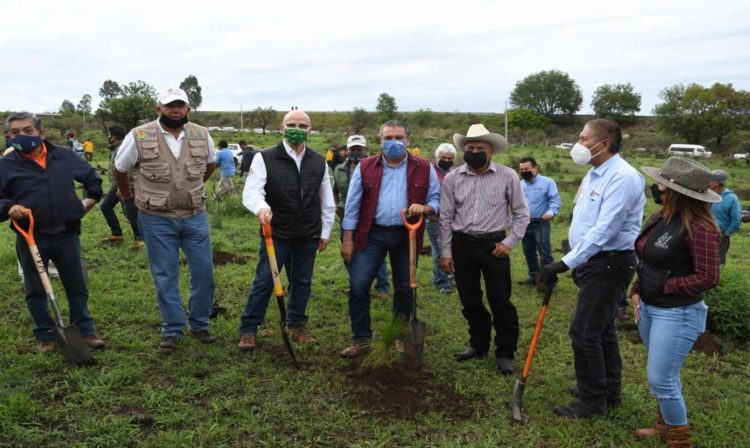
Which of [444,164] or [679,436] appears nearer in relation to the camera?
[679,436]

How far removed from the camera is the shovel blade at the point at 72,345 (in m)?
4.20

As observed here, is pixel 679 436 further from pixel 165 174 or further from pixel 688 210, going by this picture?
pixel 165 174

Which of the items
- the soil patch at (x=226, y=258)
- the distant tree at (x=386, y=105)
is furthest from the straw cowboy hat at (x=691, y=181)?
the distant tree at (x=386, y=105)

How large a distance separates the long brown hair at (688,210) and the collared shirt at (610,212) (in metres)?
0.17

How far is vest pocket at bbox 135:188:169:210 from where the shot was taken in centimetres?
448

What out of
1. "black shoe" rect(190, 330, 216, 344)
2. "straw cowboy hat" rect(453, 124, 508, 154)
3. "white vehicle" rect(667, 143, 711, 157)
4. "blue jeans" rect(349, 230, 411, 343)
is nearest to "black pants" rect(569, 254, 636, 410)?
"straw cowboy hat" rect(453, 124, 508, 154)

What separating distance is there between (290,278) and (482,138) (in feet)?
6.93

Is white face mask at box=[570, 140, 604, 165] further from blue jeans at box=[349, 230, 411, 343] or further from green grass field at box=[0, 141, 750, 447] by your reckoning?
green grass field at box=[0, 141, 750, 447]

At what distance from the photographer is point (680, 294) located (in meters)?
3.18

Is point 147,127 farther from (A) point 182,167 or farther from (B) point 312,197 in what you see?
(B) point 312,197

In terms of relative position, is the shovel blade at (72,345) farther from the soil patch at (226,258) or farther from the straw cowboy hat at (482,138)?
the soil patch at (226,258)

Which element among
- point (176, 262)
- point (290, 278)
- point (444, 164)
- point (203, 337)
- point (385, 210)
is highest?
point (444, 164)

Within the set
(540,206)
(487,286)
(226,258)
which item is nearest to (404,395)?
(487,286)

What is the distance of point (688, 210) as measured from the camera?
322 cm
